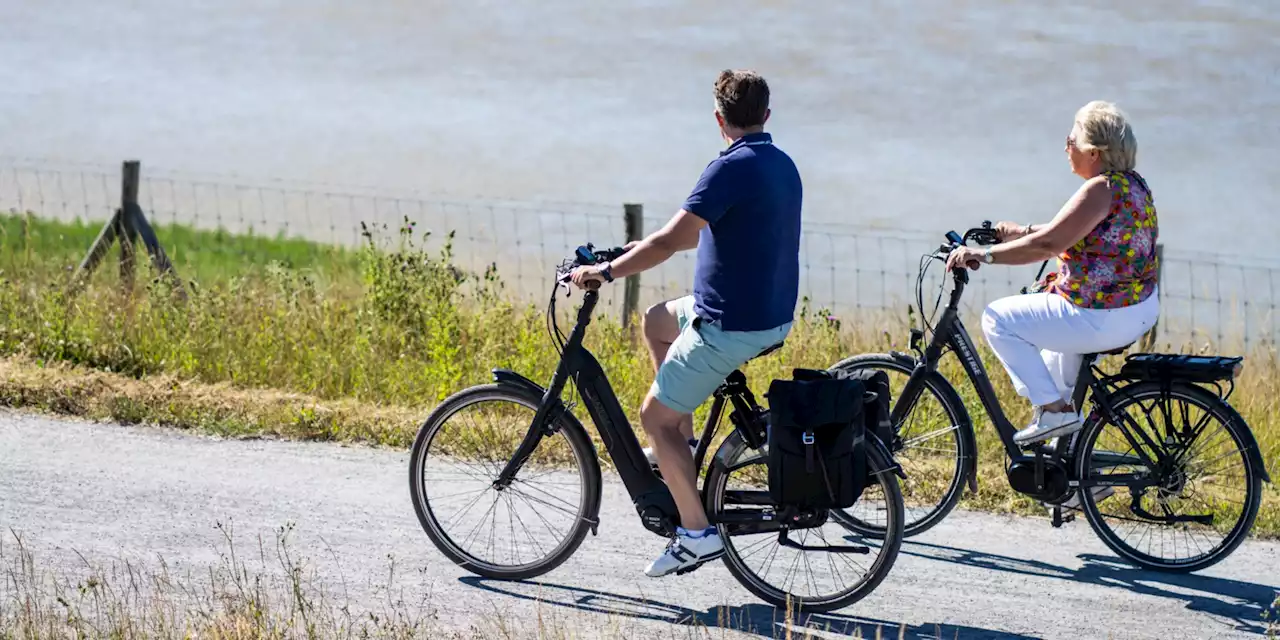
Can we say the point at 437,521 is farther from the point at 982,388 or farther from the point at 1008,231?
the point at 1008,231

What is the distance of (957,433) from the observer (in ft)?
23.5

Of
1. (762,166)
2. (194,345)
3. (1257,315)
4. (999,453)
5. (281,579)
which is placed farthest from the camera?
(1257,315)

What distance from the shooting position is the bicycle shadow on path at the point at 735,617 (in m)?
6.03

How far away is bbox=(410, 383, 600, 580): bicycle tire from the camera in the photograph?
6398 mm

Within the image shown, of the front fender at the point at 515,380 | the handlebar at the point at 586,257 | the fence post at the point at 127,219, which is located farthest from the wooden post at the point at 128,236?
the handlebar at the point at 586,257

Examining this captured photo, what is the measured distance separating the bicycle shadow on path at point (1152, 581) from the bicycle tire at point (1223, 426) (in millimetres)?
55

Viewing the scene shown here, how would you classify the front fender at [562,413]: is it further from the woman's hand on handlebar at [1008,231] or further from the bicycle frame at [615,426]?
the woman's hand on handlebar at [1008,231]

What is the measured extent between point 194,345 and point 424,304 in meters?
1.51

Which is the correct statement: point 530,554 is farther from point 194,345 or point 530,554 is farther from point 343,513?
point 194,345

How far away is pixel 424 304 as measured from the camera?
35.2 ft

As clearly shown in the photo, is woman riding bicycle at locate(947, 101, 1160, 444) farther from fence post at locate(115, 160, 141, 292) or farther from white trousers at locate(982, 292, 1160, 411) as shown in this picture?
fence post at locate(115, 160, 141, 292)

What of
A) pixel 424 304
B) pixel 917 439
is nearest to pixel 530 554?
pixel 917 439

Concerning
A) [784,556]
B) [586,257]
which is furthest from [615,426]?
[784,556]

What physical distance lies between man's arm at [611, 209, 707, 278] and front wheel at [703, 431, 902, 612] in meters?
0.81
